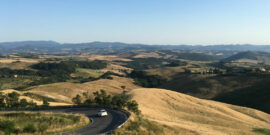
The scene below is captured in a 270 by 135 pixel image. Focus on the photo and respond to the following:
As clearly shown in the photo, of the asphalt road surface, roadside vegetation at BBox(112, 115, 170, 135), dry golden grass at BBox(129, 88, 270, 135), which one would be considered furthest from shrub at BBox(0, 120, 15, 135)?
dry golden grass at BBox(129, 88, 270, 135)

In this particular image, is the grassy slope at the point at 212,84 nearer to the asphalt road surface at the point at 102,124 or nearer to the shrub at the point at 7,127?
the asphalt road surface at the point at 102,124

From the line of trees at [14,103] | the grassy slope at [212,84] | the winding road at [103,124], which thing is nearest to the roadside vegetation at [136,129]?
the winding road at [103,124]

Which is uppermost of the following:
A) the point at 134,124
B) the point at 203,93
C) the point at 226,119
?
the point at 134,124

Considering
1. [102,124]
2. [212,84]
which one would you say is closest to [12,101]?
[102,124]

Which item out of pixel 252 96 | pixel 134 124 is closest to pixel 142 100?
pixel 134 124

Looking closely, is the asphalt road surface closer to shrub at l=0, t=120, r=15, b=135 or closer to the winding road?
the winding road

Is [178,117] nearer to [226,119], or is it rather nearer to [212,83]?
[226,119]

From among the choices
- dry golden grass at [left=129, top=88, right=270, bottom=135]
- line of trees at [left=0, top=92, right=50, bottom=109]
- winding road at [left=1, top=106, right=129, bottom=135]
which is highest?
winding road at [left=1, top=106, right=129, bottom=135]
